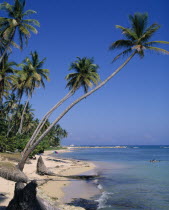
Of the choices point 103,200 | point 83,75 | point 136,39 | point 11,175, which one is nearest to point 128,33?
point 136,39

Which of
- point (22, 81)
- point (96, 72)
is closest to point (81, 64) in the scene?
point (96, 72)

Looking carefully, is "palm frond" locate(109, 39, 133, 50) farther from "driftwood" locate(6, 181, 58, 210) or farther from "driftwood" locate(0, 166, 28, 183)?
"driftwood" locate(6, 181, 58, 210)

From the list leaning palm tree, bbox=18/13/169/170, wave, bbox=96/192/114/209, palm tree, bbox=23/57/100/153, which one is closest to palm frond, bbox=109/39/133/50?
leaning palm tree, bbox=18/13/169/170

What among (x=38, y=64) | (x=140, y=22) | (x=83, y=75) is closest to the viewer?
(x=140, y=22)

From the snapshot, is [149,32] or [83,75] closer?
[149,32]

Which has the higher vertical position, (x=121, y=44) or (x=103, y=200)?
(x=121, y=44)

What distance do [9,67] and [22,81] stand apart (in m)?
6.65

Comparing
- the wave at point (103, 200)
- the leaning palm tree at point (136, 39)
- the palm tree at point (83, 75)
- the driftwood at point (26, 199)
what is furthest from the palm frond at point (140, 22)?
the driftwood at point (26, 199)

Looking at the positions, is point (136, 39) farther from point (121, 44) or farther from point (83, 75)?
point (83, 75)

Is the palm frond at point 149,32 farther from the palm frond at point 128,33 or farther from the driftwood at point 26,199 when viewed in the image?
the driftwood at point 26,199

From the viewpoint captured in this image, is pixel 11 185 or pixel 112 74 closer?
pixel 11 185

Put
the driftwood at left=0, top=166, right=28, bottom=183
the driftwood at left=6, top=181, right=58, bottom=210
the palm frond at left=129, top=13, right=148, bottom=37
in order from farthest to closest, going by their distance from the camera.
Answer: the palm frond at left=129, top=13, right=148, bottom=37
the driftwood at left=0, top=166, right=28, bottom=183
the driftwood at left=6, top=181, right=58, bottom=210

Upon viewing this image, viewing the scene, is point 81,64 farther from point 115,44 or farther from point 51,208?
point 51,208

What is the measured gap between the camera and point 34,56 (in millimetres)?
28797
